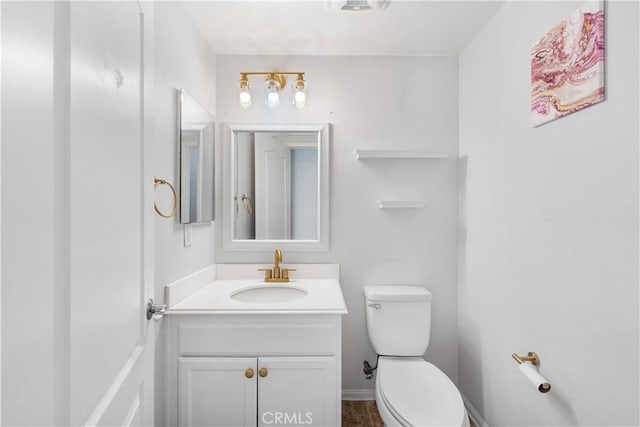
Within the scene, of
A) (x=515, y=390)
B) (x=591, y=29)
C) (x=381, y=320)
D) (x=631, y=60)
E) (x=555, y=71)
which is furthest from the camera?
(x=381, y=320)

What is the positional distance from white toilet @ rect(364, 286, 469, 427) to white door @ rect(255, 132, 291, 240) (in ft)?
2.27

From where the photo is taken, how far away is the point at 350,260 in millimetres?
2123

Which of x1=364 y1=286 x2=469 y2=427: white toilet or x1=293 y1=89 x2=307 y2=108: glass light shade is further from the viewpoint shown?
x1=293 y1=89 x2=307 y2=108: glass light shade

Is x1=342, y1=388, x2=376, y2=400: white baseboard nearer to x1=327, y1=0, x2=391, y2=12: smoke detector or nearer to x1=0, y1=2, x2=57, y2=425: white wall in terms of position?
x1=0, y1=2, x2=57, y2=425: white wall

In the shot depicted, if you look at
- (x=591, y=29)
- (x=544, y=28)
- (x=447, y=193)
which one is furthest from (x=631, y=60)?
(x=447, y=193)

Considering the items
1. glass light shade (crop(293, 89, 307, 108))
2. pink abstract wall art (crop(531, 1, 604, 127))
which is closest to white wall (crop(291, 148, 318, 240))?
glass light shade (crop(293, 89, 307, 108))

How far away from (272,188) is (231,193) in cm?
27

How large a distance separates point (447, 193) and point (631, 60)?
122 cm

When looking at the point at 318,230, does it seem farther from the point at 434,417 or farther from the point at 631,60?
the point at 631,60

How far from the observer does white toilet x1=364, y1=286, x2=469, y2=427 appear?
54.7 inches

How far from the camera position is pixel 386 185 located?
212 centimetres

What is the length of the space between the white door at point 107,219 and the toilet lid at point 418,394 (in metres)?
1.03

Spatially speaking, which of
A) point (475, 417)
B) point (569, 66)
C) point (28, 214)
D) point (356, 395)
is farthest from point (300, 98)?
point (475, 417)

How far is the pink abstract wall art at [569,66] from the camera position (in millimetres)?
1048
